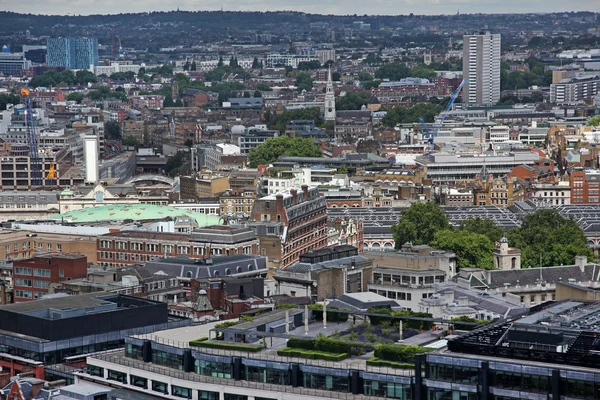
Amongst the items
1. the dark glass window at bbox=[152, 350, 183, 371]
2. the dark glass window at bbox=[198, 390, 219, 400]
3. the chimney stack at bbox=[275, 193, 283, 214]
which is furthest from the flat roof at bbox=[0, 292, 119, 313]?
the chimney stack at bbox=[275, 193, 283, 214]

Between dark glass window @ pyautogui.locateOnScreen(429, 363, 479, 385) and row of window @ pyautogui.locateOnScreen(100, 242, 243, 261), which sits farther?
row of window @ pyautogui.locateOnScreen(100, 242, 243, 261)

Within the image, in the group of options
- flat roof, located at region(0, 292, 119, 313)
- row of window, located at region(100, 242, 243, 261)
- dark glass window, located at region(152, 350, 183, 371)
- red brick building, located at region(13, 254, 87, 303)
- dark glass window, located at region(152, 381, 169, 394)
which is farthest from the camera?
row of window, located at region(100, 242, 243, 261)

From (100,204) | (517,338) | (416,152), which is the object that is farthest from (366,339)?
(416,152)

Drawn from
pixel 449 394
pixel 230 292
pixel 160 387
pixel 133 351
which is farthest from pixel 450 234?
pixel 449 394

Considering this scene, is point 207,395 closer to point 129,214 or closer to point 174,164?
point 129,214

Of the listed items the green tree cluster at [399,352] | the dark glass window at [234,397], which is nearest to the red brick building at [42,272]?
the dark glass window at [234,397]

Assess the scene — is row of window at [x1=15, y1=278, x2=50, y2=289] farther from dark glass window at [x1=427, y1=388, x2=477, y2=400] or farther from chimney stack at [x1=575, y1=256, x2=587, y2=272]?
dark glass window at [x1=427, y1=388, x2=477, y2=400]
